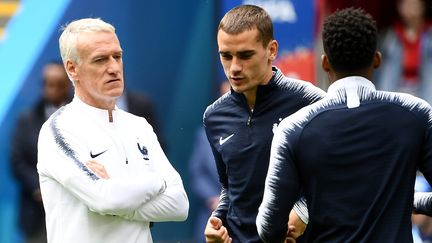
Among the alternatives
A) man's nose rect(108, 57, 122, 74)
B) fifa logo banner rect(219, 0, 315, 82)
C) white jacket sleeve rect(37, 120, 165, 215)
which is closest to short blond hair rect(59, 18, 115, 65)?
man's nose rect(108, 57, 122, 74)

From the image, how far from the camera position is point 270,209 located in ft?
16.1

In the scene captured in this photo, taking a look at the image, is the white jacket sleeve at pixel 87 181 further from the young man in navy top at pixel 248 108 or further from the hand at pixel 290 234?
the hand at pixel 290 234

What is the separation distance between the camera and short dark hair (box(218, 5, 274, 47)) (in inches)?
207

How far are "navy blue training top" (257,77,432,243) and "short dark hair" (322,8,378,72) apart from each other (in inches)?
2.8

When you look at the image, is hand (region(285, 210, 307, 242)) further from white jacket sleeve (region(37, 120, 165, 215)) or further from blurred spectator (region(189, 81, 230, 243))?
blurred spectator (region(189, 81, 230, 243))

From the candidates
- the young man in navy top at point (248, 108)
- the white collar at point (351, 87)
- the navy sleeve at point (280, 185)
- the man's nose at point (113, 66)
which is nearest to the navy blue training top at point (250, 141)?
the young man in navy top at point (248, 108)

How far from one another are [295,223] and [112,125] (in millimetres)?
924

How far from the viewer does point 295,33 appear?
9.78m

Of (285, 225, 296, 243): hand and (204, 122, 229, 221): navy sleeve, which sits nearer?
(285, 225, 296, 243): hand

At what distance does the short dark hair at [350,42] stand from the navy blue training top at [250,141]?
1.49 ft

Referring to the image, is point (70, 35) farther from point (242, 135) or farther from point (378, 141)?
point (378, 141)

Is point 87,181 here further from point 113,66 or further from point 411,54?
point 411,54

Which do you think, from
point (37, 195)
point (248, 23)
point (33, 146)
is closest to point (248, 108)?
point (248, 23)

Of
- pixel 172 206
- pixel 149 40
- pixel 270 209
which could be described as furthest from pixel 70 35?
pixel 149 40
